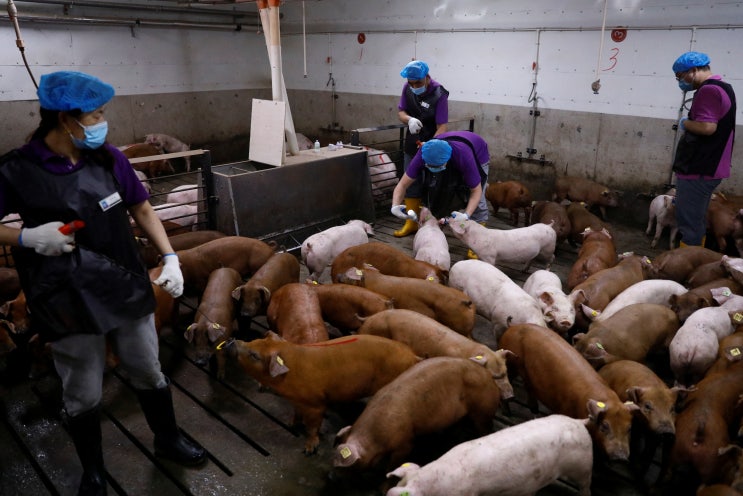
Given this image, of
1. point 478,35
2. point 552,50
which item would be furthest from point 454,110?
point 552,50

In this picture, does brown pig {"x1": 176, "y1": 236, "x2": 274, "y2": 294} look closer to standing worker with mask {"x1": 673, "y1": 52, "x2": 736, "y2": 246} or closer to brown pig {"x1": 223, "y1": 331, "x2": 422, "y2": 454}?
brown pig {"x1": 223, "y1": 331, "x2": 422, "y2": 454}

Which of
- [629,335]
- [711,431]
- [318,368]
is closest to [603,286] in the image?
[629,335]

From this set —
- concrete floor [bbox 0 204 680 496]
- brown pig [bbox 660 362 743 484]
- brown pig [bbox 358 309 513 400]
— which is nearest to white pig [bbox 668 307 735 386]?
brown pig [bbox 660 362 743 484]

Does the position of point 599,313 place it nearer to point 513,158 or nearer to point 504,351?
point 504,351

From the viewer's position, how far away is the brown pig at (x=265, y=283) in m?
4.37

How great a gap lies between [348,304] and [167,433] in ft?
5.33

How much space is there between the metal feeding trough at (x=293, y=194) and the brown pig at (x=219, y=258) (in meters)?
0.80

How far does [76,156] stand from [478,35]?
305 inches

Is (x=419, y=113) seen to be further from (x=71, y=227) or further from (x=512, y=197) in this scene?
(x=71, y=227)

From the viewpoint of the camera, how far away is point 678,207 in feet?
18.9

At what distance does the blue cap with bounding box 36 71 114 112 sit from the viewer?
A: 2438 millimetres

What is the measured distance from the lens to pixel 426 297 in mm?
4387

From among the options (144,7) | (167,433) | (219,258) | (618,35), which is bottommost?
(167,433)

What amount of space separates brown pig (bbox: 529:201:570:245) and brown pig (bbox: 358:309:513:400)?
300cm
